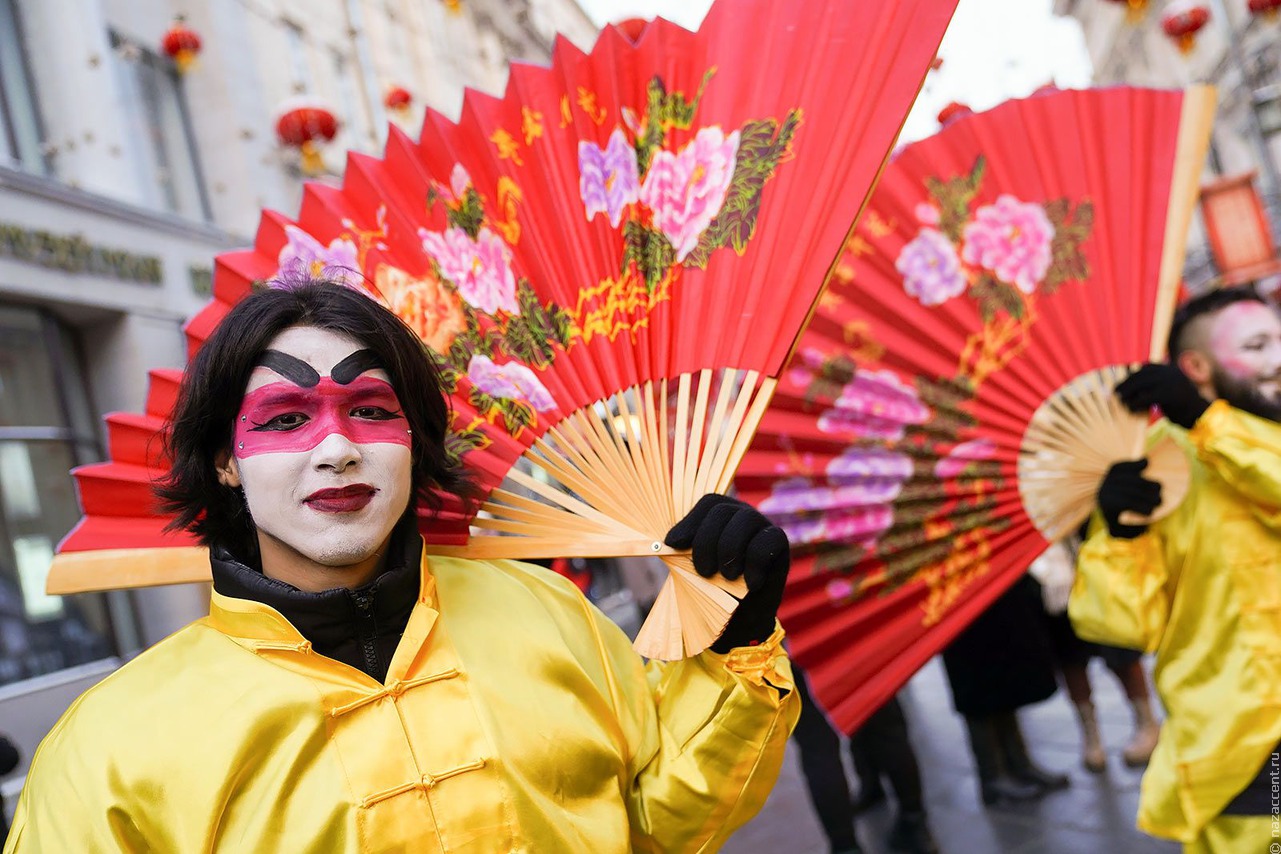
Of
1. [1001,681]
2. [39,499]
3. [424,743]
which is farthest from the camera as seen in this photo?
[39,499]

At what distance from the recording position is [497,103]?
6.30ft

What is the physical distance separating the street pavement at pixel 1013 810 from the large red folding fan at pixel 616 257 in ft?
8.84

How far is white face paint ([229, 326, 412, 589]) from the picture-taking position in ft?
4.71

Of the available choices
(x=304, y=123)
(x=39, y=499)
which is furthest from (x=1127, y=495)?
(x=304, y=123)

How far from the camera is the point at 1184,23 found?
38.5 feet

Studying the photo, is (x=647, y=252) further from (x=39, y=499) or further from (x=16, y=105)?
(x=16, y=105)

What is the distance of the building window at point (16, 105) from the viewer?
290 inches

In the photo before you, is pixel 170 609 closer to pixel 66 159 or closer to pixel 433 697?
pixel 66 159

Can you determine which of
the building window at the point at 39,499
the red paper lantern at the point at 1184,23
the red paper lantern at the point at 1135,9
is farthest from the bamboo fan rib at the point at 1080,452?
the red paper lantern at the point at 1184,23

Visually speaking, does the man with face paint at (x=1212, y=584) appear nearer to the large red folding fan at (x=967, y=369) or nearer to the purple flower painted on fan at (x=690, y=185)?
the large red folding fan at (x=967, y=369)

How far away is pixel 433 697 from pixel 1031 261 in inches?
76.8

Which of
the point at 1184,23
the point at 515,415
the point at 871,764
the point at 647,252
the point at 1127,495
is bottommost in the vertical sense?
the point at 871,764

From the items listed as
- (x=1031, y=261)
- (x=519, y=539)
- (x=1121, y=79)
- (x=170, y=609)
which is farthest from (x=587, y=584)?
(x=1121, y=79)

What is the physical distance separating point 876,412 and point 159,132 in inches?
342
